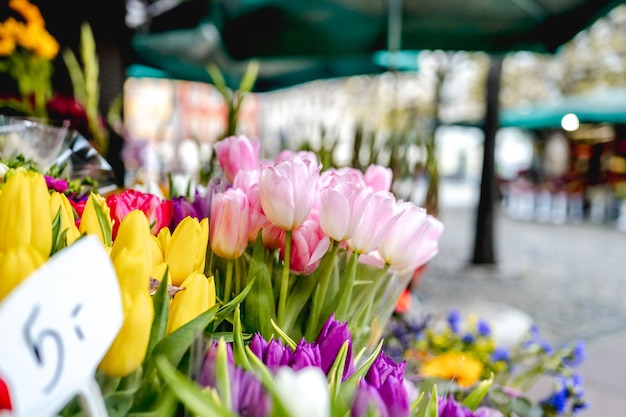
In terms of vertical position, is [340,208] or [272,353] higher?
[340,208]

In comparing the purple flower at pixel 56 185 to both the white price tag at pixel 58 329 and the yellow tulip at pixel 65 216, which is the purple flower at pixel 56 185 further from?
the white price tag at pixel 58 329

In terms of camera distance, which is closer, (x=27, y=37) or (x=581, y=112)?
(x=27, y=37)

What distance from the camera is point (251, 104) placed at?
28641mm

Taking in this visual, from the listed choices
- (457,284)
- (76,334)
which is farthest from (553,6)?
(457,284)

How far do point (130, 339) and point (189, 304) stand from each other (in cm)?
8

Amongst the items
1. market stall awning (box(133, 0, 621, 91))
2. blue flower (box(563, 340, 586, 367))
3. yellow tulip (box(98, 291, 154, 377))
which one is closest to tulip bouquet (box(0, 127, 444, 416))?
yellow tulip (box(98, 291, 154, 377))

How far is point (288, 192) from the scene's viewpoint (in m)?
0.62

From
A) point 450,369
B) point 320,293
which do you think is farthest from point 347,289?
point 450,369

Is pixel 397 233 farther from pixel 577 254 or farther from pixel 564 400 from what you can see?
pixel 577 254

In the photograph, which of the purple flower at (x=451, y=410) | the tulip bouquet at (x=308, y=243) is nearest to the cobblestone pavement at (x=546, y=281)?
the tulip bouquet at (x=308, y=243)

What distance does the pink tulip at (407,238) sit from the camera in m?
0.68

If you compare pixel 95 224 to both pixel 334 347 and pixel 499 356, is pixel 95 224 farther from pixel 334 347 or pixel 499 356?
pixel 499 356

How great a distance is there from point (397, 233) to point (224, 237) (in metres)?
0.21

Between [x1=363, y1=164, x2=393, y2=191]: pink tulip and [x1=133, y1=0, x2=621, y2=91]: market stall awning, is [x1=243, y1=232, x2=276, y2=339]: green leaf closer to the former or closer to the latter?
[x1=363, y1=164, x2=393, y2=191]: pink tulip
